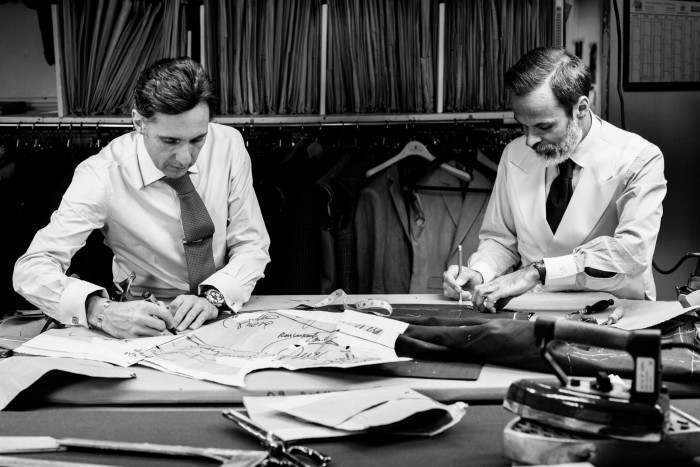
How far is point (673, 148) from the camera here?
4.34m

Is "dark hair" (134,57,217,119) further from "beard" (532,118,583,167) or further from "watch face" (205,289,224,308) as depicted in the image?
"beard" (532,118,583,167)

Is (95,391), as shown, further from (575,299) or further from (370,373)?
(575,299)

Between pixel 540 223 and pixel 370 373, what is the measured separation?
1.22 m

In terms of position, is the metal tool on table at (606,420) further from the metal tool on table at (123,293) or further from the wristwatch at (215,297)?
the metal tool on table at (123,293)

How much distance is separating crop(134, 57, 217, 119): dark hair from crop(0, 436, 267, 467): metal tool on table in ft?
3.96

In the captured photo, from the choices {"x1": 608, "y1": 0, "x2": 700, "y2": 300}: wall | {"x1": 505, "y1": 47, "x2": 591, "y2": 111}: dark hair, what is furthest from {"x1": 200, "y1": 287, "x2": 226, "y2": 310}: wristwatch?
{"x1": 608, "y1": 0, "x2": 700, "y2": 300}: wall

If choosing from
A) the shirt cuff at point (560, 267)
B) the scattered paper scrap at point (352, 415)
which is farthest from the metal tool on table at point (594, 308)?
the scattered paper scrap at point (352, 415)

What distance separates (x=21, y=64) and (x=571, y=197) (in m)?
2.85

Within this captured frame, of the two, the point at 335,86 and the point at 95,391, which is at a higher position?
the point at 335,86

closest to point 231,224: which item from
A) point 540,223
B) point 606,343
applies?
point 540,223

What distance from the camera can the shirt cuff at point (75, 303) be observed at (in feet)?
7.20

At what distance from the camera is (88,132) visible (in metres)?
3.76

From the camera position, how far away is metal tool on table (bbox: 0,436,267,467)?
122cm

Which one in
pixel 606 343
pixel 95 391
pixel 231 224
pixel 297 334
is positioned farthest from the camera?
pixel 231 224
